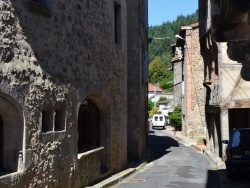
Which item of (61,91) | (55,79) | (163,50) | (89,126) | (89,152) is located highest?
(163,50)

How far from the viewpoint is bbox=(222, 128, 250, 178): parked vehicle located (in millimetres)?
12578

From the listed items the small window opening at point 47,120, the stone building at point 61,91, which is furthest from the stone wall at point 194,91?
the small window opening at point 47,120

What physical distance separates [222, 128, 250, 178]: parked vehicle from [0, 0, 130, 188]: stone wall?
363 cm

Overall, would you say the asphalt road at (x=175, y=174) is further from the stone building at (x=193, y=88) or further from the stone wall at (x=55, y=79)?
the stone building at (x=193, y=88)

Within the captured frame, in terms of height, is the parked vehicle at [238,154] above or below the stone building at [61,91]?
below

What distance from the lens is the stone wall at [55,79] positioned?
7.81 metres

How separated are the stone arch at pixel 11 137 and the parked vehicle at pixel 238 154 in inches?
275

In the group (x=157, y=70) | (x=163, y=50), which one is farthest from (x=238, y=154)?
(x=163, y=50)

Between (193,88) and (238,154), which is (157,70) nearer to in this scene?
(193,88)

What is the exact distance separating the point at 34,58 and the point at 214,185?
6.68m

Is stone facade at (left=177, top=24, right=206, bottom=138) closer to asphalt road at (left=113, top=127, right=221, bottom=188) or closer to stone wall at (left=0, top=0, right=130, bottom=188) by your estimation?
asphalt road at (left=113, top=127, right=221, bottom=188)

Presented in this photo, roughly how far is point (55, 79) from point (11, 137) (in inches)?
73.0

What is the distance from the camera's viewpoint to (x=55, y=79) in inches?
368

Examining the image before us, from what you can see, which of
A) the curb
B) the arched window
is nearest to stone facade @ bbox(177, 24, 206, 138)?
the curb
